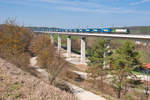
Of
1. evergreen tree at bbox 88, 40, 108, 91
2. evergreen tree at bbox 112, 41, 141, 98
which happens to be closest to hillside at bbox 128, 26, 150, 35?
evergreen tree at bbox 88, 40, 108, 91

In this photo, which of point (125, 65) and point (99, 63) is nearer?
point (125, 65)

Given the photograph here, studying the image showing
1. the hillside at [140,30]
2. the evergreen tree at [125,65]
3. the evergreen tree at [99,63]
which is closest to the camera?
the evergreen tree at [125,65]

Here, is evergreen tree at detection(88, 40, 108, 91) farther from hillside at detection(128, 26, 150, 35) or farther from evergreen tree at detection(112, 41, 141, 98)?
hillside at detection(128, 26, 150, 35)

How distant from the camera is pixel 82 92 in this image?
1353cm

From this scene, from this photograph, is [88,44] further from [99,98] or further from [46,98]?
[46,98]

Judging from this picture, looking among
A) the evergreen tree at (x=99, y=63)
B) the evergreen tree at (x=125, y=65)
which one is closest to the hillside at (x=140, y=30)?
the evergreen tree at (x=99, y=63)

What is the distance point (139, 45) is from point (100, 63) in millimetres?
16188

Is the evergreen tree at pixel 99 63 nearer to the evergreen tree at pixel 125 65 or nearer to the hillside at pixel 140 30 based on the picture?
the evergreen tree at pixel 125 65

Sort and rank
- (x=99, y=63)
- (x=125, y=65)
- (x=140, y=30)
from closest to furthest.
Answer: (x=125, y=65) < (x=99, y=63) < (x=140, y=30)

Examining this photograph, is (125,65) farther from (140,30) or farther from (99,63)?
(140,30)

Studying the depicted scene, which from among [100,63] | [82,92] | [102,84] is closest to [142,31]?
[100,63]

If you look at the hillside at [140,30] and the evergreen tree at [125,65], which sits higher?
the hillside at [140,30]

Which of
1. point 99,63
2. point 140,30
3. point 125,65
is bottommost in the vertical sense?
point 99,63

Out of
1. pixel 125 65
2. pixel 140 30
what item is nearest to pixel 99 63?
pixel 125 65
